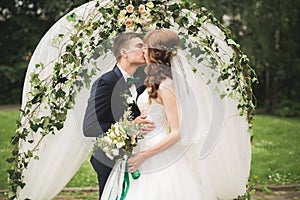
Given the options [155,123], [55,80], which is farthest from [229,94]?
[55,80]

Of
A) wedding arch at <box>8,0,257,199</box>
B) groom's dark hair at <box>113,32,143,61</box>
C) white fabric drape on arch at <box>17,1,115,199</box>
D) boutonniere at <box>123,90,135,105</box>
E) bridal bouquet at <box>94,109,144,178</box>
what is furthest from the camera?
white fabric drape on arch at <box>17,1,115,199</box>

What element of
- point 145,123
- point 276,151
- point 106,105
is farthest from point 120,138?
point 276,151

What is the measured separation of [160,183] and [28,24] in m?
12.1

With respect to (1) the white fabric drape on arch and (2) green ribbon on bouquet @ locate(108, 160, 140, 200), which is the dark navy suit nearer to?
(2) green ribbon on bouquet @ locate(108, 160, 140, 200)

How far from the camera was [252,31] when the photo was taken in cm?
1248

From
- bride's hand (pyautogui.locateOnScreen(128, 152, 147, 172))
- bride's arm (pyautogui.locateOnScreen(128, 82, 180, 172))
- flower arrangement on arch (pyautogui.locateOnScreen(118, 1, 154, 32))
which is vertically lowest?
bride's hand (pyautogui.locateOnScreen(128, 152, 147, 172))

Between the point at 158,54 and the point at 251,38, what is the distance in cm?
912

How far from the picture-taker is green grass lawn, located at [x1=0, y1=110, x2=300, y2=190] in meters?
6.82

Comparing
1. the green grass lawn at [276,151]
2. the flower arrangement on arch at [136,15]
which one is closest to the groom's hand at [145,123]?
the flower arrangement on arch at [136,15]

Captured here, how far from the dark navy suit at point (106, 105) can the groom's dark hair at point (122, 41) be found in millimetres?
134

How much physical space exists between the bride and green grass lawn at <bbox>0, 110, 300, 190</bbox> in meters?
1.27

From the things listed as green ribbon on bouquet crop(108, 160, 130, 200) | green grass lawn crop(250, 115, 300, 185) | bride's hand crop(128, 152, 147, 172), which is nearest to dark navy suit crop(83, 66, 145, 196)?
green ribbon on bouquet crop(108, 160, 130, 200)

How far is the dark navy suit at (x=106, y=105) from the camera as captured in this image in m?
4.08

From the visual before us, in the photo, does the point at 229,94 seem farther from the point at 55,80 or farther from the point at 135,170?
the point at 55,80
